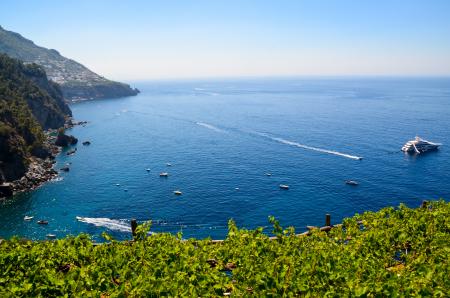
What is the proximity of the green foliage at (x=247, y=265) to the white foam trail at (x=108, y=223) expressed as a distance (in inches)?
1944

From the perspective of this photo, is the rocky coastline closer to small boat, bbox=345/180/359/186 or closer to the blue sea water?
the blue sea water

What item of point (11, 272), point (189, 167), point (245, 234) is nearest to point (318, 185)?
point (189, 167)

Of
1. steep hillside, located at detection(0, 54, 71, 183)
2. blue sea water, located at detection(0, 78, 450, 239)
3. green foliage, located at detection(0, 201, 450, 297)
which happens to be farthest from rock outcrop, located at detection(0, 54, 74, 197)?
green foliage, located at detection(0, 201, 450, 297)

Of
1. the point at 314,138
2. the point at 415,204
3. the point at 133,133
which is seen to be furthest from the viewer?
the point at 133,133

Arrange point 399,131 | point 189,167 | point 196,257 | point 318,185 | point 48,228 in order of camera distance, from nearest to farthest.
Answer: point 196,257, point 48,228, point 318,185, point 189,167, point 399,131

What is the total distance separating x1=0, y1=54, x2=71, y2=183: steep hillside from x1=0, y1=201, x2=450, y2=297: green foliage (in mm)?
81895

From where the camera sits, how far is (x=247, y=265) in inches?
675

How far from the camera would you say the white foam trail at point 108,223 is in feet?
225

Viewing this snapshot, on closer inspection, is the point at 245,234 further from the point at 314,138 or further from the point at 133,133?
the point at 133,133

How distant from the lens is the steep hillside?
9250 centimetres

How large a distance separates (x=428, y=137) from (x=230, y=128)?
8093 centimetres

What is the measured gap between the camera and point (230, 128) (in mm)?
161500

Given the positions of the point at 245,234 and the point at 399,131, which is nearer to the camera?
the point at 245,234

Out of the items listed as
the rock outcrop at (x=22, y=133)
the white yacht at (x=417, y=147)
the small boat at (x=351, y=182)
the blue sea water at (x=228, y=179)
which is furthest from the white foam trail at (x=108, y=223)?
the white yacht at (x=417, y=147)
